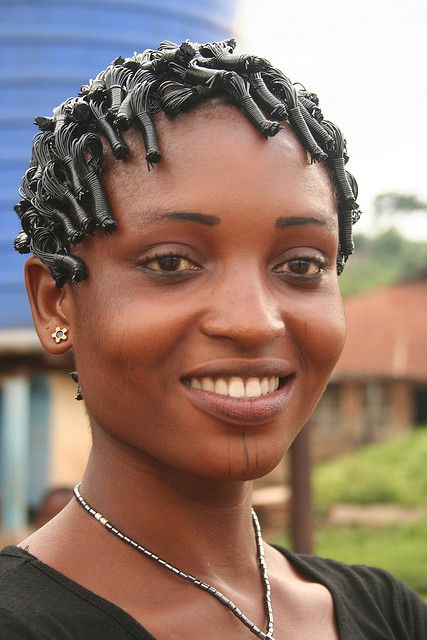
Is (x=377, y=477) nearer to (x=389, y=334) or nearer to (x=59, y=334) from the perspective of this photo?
(x=389, y=334)

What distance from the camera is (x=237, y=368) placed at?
1.38 metres

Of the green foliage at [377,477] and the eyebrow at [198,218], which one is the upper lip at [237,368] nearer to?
the eyebrow at [198,218]

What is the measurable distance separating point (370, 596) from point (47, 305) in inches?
33.4

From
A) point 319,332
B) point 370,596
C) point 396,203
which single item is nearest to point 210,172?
point 319,332

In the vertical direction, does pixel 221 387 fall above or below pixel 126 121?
below

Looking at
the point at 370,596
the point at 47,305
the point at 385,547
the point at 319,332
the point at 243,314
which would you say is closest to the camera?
the point at 243,314

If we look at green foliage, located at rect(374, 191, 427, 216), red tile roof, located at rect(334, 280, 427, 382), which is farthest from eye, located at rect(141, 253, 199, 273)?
green foliage, located at rect(374, 191, 427, 216)

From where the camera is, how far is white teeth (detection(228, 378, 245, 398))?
54.4 inches

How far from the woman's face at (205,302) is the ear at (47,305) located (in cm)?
8

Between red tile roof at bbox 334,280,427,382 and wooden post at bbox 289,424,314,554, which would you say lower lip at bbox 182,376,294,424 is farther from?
red tile roof at bbox 334,280,427,382

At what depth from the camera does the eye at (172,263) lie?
140 centimetres

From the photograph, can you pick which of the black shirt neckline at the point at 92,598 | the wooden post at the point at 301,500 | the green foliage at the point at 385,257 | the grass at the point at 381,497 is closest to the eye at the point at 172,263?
the black shirt neckline at the point at 92,598

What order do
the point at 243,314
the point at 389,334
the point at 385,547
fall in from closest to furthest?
the point at 243,314 → the point at 385,547 → the point at 389,334

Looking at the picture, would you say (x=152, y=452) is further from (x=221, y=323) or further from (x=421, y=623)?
(x=421, y=623)
